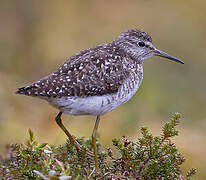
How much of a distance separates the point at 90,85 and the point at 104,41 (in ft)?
24.9

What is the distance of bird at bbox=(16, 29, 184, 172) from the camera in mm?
5234

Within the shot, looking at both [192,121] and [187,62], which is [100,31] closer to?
[187,62]

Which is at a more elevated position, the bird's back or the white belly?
the bird's back

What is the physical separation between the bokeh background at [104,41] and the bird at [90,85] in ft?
8.12

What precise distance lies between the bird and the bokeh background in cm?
248

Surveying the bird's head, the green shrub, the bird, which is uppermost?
the bird's head

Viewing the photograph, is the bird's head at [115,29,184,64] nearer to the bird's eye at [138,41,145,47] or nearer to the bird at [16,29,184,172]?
the bird's eye at [138,41,145,47]

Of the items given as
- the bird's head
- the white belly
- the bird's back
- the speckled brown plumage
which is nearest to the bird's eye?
the bird's head

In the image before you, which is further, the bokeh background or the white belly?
the bokeh background

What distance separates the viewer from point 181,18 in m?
14.5

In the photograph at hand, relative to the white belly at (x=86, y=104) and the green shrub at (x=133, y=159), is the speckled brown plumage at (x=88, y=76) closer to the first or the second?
the white belly at (x=86, y=104)

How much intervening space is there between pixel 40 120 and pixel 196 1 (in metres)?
8.12

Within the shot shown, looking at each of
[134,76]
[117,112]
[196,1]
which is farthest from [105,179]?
[196,1]

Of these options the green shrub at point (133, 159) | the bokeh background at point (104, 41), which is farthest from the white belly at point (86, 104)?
the bokeh background at point (104, 41)
